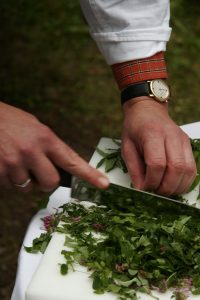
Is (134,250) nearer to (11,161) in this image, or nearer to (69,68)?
(11,161)

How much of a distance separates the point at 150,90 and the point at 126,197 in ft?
1.38

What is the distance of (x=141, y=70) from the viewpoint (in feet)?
5.54

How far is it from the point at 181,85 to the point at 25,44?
113cm

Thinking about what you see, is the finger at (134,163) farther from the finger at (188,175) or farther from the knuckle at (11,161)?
the knuckle at (11,161)

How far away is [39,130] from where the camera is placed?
1.24 metres

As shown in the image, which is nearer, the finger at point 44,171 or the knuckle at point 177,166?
the finger at point 44,171

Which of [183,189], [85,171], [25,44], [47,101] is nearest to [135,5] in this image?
[183,189]

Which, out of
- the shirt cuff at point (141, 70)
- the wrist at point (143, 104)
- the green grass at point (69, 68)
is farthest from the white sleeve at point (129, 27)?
the green grass at point (69, 68)

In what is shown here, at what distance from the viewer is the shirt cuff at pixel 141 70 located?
1.68m

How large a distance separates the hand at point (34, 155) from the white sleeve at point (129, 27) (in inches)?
21.1

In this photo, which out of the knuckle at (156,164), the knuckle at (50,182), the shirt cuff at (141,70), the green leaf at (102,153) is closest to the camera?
the knuckle at (50,182)

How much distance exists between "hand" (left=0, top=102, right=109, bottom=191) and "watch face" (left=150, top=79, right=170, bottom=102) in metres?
0.49

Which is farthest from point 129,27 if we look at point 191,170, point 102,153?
point 191,170

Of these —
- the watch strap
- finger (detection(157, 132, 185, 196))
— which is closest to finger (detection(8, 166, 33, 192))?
finger (detection(157, 132, 185, 196))
